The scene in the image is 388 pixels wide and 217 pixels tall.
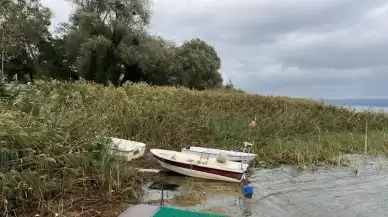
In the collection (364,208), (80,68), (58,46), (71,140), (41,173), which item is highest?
(58,46)

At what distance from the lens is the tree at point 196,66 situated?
3066 cm

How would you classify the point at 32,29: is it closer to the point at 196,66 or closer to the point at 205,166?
the point at 196,66

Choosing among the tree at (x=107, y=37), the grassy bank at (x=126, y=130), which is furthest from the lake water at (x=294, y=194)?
the tree at (x=107, y=37)

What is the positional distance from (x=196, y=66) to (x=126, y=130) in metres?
18.4

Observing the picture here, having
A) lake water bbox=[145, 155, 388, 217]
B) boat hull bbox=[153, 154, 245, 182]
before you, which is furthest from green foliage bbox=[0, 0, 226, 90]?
boat hull bbox=[153, 154, 245, 182]

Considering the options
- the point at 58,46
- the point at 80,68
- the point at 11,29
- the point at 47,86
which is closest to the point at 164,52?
the point at 80,68

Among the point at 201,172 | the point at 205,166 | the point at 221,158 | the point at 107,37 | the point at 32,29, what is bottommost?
the point at 201,172

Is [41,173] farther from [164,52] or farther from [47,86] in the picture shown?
[164,52]

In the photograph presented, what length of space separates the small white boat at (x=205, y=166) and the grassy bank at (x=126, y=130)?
133cm

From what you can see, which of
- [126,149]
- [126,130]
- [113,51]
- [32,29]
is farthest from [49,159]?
[32,29]

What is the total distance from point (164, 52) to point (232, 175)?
22561 millimetres

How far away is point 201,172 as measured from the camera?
34.5 ft

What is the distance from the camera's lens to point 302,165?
43.1 feet

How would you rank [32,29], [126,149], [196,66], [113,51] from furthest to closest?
[32,29]
[113,51]
[196,66]
[126,149]
